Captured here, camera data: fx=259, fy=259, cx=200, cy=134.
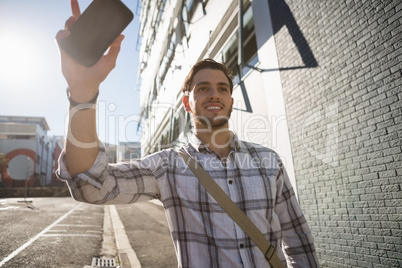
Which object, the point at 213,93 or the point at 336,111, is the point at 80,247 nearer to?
the point at 213,93

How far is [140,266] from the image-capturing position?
479cm

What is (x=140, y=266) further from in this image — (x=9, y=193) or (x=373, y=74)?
(x=9, y=193)

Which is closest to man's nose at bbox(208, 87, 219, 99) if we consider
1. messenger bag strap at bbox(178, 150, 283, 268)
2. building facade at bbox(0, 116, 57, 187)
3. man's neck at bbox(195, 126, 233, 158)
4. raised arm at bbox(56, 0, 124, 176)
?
man's neck at bbox(195, 126, 233, 158)

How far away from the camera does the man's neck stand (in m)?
1.91

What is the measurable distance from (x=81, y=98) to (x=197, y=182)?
0.84 m

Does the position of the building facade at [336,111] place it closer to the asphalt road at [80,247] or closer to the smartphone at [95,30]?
the asphalt road at [80,247]

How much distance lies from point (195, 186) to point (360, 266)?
13.2 ft

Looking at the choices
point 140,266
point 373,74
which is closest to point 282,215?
point 373,74

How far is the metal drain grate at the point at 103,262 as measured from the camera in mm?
4843

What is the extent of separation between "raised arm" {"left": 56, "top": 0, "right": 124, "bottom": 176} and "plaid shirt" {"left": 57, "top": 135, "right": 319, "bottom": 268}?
6cm


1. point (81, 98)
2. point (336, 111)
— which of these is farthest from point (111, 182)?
point (336, 111)

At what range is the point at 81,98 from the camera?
41.6 inches

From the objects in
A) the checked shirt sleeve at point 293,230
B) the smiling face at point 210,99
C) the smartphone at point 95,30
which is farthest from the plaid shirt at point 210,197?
the smartphone at point 95,30

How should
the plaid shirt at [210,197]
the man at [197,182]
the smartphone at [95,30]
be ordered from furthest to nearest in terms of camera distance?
the plaid shirt at [210,197], the man at [197,182], the smartphone at [95,30]
